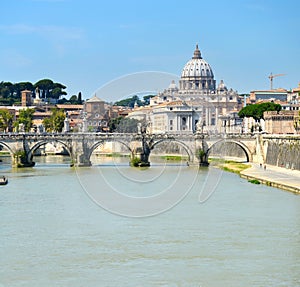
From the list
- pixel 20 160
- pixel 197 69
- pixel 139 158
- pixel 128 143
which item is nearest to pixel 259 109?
pixel 128 143

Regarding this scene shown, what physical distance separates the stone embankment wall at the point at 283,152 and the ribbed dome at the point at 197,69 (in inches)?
2306

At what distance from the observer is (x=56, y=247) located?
60.6 ft

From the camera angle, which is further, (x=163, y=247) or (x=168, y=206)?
(x=168, y=206)

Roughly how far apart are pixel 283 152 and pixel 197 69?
6195cm

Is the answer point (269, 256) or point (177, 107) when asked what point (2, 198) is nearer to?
point (269, 256)

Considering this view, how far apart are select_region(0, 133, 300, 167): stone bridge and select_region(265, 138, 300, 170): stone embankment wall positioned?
0.70ft

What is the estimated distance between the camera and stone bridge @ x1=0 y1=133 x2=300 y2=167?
132 ft

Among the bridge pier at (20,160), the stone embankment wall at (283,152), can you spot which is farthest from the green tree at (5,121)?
the stone embankment wall at (283,152)

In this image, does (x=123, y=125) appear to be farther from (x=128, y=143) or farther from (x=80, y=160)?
(x=80, y=160)

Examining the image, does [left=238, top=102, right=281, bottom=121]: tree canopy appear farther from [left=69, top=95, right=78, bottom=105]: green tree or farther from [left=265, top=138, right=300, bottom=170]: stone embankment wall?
[left=69, top=95, right=78, bottom=105]: green tree

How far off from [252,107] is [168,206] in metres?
36.0

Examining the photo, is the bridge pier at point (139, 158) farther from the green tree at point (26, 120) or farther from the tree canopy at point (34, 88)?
the tree canopy at point (34, 88)

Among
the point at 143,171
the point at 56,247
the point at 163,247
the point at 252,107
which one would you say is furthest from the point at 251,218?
the point at 252,107

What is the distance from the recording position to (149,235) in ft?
65.3
